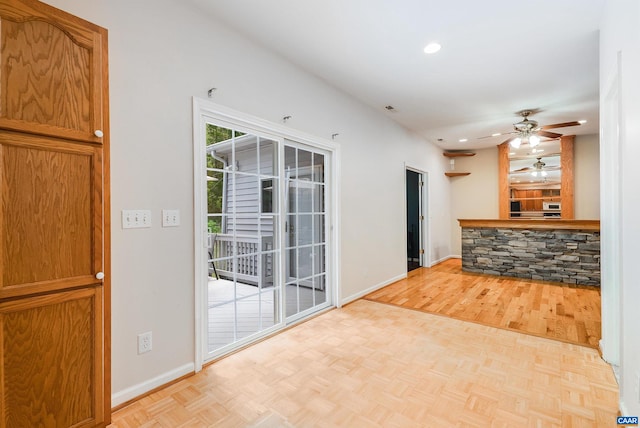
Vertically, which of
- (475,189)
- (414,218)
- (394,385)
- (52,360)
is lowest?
(394,385)

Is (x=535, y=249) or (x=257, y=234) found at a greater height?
(x=257, y=234)

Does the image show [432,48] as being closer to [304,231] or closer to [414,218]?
[304,231]

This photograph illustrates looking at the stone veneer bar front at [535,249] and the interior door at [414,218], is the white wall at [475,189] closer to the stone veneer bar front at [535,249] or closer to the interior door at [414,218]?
the interior door at [414,218]

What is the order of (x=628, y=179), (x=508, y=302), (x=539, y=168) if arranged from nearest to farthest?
(x=628, y=179) < (x=508, y=302) < (x=539, y=168)

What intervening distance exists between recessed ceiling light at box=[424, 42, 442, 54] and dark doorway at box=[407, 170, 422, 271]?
352 centimetres

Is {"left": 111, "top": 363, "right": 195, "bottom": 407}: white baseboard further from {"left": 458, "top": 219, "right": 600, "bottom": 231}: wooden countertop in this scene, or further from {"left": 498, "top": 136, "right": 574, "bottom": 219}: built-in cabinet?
{"left": 498, "top": 136, "right": 574, "bottom": 219}: built-in cabinet

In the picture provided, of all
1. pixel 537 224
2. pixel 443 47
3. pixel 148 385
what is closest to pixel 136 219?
pixel 148 385

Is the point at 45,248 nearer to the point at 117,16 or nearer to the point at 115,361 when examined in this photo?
the point at 115,361

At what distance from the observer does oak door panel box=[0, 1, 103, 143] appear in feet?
4.14

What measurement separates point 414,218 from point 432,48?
4.20 metres

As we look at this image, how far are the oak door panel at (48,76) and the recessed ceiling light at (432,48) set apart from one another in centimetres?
256

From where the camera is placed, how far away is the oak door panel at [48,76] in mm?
1263

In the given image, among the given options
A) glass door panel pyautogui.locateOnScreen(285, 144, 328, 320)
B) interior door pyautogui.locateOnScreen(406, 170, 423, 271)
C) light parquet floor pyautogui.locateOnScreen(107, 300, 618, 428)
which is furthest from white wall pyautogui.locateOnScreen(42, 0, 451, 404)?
interior door pyautogui.locateOnScreen(406, 170, 423, 271)

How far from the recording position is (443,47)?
2771 millimetres
